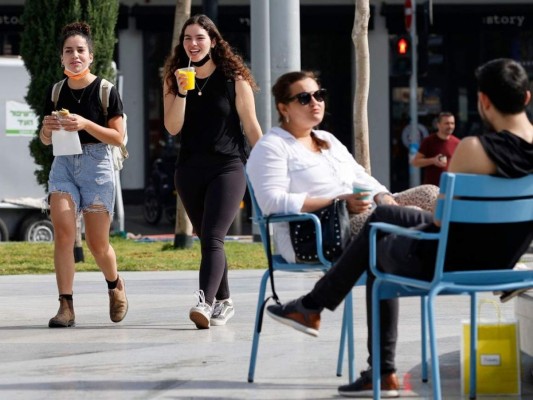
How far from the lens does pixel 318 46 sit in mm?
28016

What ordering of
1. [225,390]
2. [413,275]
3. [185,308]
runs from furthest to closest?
[185,308] < [225,390] < [413,275]

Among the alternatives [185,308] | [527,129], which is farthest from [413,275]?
[185,308]

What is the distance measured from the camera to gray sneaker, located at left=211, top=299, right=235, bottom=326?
29.2 feet

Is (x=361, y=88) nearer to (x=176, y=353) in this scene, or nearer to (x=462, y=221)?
(x=176, y=353)

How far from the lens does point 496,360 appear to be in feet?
20.6

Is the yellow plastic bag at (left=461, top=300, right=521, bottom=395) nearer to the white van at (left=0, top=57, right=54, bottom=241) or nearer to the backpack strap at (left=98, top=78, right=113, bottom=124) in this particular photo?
the backpack strap at (left=98, top=78, right=113, bottom=124)

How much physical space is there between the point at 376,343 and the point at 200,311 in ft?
8.98

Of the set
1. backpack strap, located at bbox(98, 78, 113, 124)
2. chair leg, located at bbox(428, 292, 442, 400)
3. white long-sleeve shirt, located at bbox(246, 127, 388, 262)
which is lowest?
chair leg, located at bbox(428, 292, 442, 400)

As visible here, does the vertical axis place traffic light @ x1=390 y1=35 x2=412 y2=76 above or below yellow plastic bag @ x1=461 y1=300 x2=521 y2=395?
above

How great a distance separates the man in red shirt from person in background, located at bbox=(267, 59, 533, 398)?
9.73 metres

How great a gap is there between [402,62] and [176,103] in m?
13.3

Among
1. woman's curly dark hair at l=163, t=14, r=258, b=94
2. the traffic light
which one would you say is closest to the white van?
the traffic light

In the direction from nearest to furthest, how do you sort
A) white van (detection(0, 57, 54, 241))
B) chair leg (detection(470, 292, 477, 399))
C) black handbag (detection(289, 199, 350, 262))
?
chair leg (detection(470, 292, 477, 399))
black handbag (detection(289, 199, 350, 262))
white van (detection(0, 57, 54, 241))

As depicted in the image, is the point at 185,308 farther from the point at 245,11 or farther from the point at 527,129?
the point at 245,11
